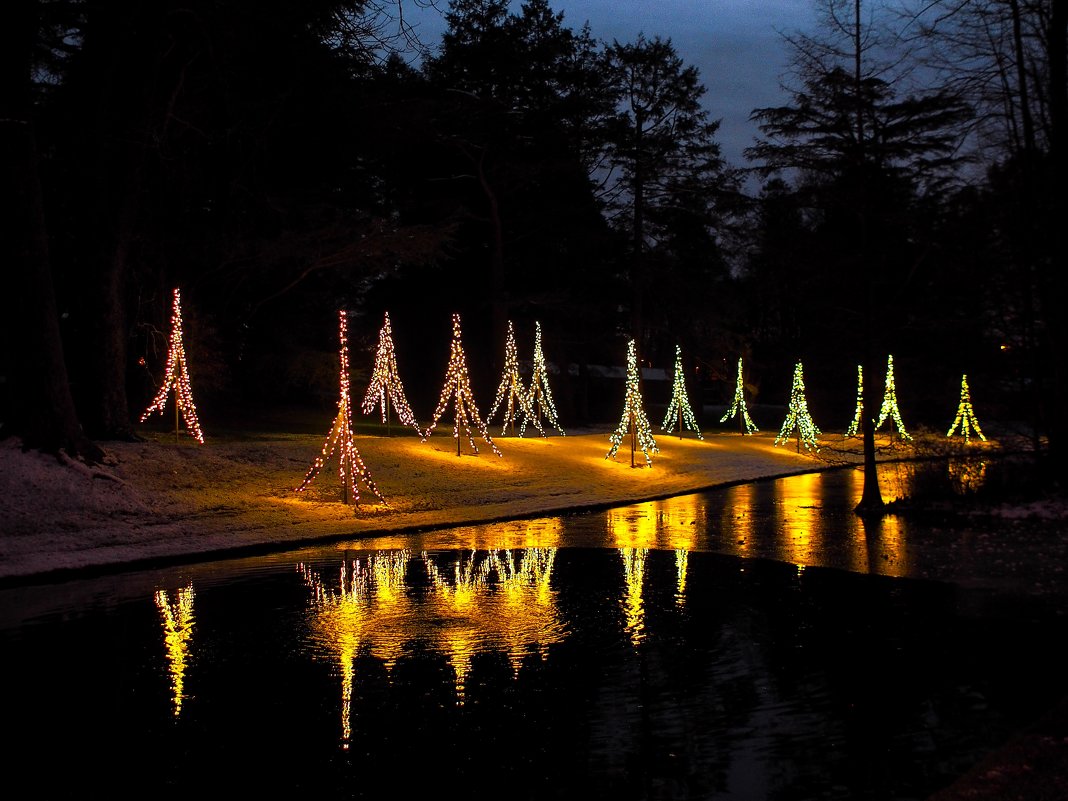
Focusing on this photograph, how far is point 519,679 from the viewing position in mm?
7918

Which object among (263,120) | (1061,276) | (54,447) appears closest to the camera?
(1061,276)

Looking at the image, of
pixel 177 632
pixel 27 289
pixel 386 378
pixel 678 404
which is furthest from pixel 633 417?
pixel 177 632

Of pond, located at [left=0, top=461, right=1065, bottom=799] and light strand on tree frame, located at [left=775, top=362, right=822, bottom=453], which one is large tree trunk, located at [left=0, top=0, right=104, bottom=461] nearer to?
pond, located at [left=0, top=461, right=1065, bottom=799]

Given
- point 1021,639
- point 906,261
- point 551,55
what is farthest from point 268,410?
point 1021,639

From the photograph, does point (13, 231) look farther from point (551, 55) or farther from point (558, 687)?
point (551, 55)

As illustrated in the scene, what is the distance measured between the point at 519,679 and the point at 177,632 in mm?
3631

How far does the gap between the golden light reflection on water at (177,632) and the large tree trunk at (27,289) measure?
831 centimetres

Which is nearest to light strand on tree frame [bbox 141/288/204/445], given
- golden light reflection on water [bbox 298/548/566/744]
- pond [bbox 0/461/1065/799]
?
pond [bbox 0/461/1065/799]

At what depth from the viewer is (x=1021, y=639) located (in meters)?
8.81

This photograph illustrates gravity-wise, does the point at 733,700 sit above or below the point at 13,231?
below

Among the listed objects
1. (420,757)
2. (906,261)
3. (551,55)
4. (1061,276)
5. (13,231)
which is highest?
(551,55)

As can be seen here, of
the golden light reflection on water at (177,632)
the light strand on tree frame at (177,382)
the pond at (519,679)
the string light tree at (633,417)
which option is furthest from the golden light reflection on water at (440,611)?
the string light tree at (633,417)

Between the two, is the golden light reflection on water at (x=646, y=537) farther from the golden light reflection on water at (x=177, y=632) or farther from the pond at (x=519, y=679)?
the golden light reflection on water at (x=177, y=632)

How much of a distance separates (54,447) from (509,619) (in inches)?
477
